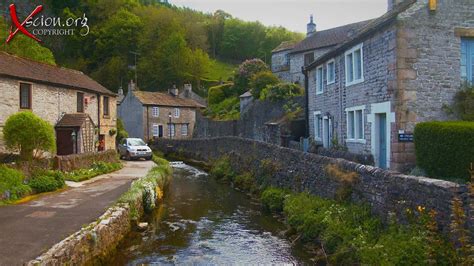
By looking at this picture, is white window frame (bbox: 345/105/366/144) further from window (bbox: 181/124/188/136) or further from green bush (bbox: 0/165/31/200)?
window (bbox: 181/124/188/136)

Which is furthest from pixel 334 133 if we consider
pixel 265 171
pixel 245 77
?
pixel 245 77

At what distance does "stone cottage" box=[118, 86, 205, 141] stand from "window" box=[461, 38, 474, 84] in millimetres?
37842

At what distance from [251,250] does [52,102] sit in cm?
1685

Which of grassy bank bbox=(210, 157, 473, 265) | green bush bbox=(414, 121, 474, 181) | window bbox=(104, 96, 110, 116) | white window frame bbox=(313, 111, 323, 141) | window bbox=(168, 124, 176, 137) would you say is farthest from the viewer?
window bbox=(168, 124, 176, 137)

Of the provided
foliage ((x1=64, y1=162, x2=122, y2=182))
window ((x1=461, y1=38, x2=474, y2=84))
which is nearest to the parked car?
foliage ((x1=64, y1=162, x2=122, y2=182))

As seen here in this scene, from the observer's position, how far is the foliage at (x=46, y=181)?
48.8 feet

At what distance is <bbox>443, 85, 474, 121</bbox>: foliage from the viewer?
46.8ft

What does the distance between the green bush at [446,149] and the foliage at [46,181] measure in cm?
1228

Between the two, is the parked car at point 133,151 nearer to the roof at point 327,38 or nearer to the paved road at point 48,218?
the paved road at point 48,218

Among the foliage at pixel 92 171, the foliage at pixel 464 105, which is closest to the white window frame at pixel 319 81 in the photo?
the foliage at pixel 464 105

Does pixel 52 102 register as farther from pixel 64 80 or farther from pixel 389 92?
pixel 389 92

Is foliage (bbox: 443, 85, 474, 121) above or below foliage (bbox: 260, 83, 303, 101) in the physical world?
below

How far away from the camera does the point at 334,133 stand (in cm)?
2142

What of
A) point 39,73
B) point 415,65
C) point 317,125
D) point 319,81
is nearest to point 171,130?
point 39,73
